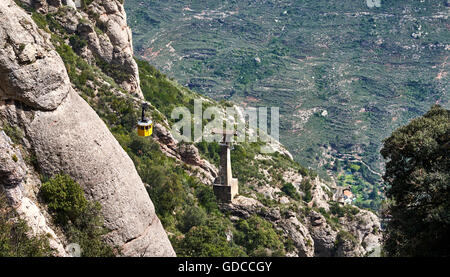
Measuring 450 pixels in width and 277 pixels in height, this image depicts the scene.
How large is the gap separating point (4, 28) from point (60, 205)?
6.76 m

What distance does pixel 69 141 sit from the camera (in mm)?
21438

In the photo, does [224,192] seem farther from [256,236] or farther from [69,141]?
[69,141]

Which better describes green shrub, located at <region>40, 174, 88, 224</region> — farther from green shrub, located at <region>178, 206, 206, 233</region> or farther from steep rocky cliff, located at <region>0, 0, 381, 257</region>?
green shrub, located at <region>178, 206, 206, 233</region>

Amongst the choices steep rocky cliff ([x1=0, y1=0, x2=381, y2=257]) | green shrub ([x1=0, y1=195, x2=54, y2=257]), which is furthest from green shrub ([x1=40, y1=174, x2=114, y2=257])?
green shrub ([x1=0, y1=195, x2=54, y2=257])

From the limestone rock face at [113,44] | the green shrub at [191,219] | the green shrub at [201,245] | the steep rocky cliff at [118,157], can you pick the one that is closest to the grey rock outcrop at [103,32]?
the limestone rock face at [113,44]

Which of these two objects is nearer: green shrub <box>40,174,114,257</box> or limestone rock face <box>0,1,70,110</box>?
limestone rock face <box>0,1,70,110</box>

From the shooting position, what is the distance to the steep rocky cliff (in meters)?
20.3

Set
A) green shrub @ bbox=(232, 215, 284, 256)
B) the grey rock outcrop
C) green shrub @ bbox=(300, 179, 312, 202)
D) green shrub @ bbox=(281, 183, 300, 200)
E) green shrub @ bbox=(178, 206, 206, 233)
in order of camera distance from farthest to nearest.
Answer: green shrub @ bbox=(300, 179, 312, 202) → green shrub @ bbox=(281, 183, 300, 200) → the grey rock outcrop → green shrub @ bbox=(232, 215, 284, 256) → green shrub @ bbox=(178, 206, 206, 233)

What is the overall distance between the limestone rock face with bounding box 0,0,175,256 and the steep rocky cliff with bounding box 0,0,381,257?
0.13 feet

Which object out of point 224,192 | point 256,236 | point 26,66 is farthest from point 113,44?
point 26,66

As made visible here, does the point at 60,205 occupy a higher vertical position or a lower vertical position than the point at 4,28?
lower
